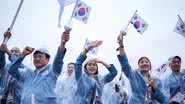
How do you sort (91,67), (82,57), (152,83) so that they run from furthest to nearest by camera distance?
(91,67), (152,83), (82,57)

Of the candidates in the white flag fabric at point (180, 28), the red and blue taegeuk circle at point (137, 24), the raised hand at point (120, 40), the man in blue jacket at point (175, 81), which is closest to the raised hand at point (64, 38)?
the raised hand at point (120, 40)

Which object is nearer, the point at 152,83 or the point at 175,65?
the point at 152,83

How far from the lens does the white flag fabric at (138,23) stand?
12.8m

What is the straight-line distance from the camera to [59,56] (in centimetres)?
707

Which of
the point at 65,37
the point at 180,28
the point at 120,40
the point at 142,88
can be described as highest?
the point at 180,28

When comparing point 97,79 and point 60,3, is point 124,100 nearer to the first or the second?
point 97,79

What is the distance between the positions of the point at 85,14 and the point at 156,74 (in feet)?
9.63

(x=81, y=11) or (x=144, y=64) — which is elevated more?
(x=81, y=11)

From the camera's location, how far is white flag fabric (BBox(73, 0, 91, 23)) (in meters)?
10.5

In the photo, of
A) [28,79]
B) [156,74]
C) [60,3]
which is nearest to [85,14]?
[60,3]

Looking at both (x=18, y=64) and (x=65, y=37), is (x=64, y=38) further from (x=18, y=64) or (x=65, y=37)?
(x=18, y=64)

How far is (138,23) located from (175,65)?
10.4ft

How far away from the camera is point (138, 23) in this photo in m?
13.1

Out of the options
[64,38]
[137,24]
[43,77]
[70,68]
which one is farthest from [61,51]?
[137,24]
